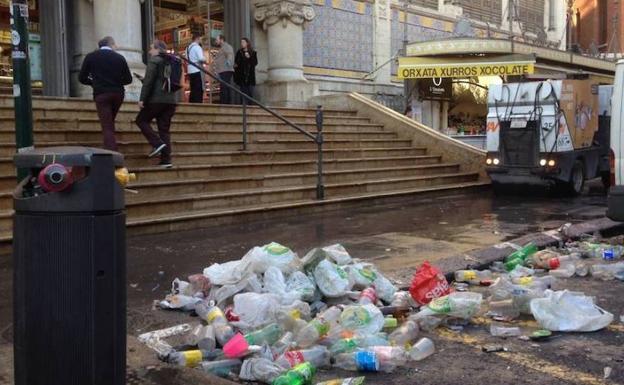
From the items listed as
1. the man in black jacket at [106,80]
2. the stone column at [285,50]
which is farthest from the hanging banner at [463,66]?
the man in black jacket at [106,80]

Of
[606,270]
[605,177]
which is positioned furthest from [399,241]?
[605,177]

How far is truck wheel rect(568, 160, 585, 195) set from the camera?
14.0 meters

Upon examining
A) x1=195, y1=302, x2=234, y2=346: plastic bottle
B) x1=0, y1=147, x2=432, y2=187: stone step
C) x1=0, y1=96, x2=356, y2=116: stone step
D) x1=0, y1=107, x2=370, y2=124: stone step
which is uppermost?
x1=0, y1=96, x2=356, y2=116: stone step

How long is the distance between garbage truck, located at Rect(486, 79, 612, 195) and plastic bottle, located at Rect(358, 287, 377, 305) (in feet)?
30.1

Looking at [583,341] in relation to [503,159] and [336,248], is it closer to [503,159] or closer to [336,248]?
[336,248]

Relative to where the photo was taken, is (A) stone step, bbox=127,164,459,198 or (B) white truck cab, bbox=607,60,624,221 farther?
(A) stone step, bbox=127,164,459,198

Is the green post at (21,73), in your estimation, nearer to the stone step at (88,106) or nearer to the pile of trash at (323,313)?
the pile of trash at (323,313)

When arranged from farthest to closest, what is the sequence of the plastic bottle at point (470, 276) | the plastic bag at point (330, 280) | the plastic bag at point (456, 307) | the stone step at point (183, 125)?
the stone step at point (183, 125), the plastic bottle at point (470, 276), the plastic bag at point (330, 280), the plastic bag at point (456, 307)

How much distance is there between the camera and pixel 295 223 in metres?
10.1

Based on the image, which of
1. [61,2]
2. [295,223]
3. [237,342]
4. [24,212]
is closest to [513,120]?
[295,223]

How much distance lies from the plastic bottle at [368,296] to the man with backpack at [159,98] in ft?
18.4

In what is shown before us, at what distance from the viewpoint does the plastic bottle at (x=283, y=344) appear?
4096 mm

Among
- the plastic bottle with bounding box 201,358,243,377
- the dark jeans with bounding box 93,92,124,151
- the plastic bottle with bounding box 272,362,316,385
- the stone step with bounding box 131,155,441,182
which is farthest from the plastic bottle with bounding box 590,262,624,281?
the dark jeans with bounding box 93,92,124,151

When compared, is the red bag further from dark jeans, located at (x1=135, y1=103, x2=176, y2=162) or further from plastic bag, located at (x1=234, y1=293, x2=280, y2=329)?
dark jeans, located at (x1=135, y1=103, x2=176, y2=162)
